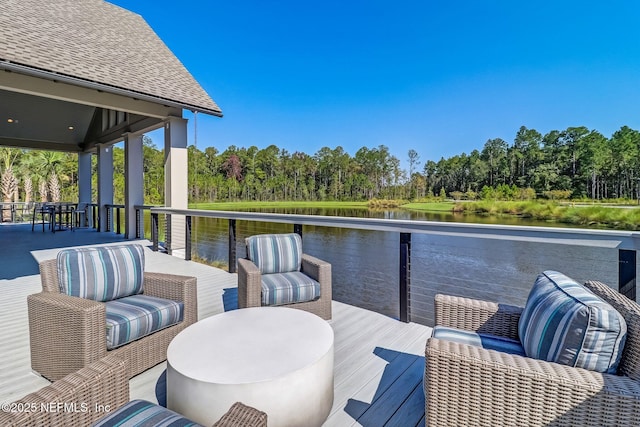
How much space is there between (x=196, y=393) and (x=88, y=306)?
943 millimetres

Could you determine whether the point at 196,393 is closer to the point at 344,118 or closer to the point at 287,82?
the point at 287,82

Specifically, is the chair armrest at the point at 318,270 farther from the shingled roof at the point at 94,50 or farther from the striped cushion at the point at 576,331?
the shingled roof at the point at 94,50

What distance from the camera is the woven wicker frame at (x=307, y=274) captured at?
2.69 metres

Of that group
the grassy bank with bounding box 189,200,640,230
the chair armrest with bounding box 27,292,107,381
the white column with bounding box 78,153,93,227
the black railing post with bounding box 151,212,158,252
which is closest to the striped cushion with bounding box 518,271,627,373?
the chair armrest with bounding box 27,292,107,381

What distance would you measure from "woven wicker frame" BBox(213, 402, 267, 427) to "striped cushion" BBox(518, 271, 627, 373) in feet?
3.93

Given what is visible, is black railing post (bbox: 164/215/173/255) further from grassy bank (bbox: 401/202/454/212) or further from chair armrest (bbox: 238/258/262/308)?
grassy bank (bbox: 401/202/454/212)

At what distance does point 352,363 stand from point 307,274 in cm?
108

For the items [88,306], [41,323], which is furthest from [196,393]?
[41,323]

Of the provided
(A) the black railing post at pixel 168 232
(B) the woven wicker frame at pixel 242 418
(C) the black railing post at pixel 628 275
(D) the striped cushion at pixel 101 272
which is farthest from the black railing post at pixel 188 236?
(C) the black railing post at pixel 628 275

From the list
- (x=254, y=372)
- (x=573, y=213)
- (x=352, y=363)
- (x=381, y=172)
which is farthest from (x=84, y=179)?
(x=381, y=172)

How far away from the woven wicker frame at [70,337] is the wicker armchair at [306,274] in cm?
54

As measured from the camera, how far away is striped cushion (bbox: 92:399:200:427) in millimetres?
1105

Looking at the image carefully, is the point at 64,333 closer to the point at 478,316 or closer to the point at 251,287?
the point at 251,287

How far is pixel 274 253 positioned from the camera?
128 inches
